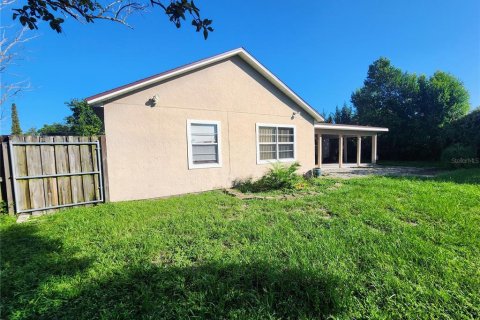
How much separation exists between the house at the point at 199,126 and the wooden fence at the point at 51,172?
0.42m

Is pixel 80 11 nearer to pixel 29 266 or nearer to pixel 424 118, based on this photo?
pixel 29 266

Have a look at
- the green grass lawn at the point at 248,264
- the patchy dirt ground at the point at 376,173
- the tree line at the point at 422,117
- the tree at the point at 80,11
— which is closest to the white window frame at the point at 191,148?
the green grass lawn at the point at 248,264

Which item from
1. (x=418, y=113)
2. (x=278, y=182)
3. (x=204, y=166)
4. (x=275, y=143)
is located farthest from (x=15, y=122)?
(x=418, y=113)

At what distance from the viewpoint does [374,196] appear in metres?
6.38

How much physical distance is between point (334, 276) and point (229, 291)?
130 centimetres

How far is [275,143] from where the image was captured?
9898 millimetres

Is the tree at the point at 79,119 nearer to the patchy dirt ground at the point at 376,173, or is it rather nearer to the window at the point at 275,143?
the window at the point at 275,143

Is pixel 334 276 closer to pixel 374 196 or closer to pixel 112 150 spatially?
pixel 374 196

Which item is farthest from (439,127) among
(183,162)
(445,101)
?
(183,162)

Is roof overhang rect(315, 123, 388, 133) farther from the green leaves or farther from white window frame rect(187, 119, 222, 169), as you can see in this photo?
the green leaves

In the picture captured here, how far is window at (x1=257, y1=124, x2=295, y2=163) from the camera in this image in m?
9.48

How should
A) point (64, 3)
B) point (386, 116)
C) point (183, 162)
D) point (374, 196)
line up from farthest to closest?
1. point (386, 116)
2. point (183, 162)
3. point (374, 196)
4. point (64, 3)

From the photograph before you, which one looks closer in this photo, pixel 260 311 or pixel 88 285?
pixel 260 311

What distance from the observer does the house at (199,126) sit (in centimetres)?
663
